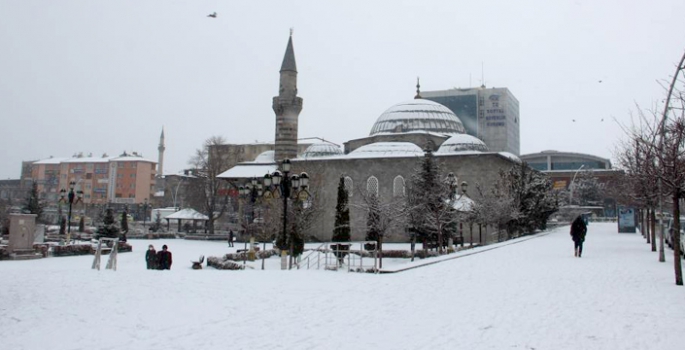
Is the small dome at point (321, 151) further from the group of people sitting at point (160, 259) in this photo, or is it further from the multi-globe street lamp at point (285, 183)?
the group of people sitting at point (160, 259)

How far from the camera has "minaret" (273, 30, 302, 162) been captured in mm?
40594

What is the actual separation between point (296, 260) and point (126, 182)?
224 ft

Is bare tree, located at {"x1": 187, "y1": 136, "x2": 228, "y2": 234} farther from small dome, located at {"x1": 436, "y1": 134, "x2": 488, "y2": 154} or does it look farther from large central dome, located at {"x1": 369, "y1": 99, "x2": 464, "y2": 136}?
small dome, located at {"x1": 436, "y1": 134, "x2": 488, "y2": 154}

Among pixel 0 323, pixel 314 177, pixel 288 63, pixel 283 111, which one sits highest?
pixel 288 63

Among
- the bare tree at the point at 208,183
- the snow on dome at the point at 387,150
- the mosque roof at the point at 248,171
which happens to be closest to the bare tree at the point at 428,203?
the snow on dome at the point at 387,150

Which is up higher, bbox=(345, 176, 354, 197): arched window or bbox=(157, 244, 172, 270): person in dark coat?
bbox=(345, 176, 354, 197): arched window

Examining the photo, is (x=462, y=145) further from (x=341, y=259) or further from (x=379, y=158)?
(x=341, y=259)

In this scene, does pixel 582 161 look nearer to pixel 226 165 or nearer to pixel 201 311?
pixel 226 165

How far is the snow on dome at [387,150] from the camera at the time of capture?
36.3m

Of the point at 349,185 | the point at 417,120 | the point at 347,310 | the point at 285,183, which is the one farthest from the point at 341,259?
the point at 417,120

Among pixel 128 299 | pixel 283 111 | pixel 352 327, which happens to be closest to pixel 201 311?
pixel 128 299

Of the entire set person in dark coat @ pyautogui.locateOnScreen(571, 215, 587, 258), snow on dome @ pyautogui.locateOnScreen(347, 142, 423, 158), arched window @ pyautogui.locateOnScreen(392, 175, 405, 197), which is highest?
snow on dome @ pyautogui.locateOnScreen(347, 142, 423, 158)

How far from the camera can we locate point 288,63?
41094mm

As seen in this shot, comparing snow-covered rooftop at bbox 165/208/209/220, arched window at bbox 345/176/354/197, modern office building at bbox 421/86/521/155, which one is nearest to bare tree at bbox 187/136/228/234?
snow-covered rooftop at bbox 165/208/209/220
